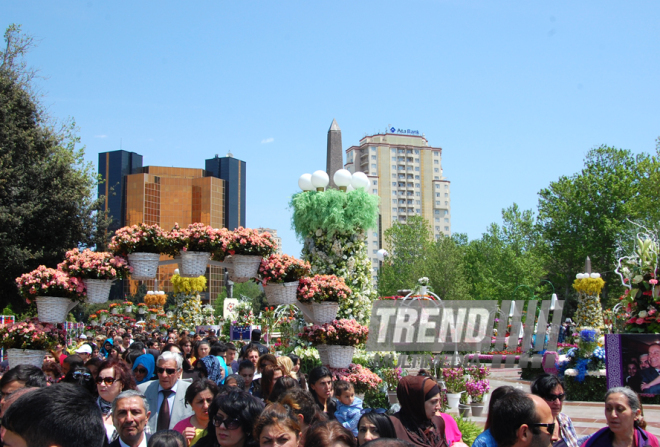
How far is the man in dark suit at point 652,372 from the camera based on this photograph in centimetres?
748

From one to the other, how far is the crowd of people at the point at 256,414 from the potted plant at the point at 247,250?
2.05 meters

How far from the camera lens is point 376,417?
3.41 meters

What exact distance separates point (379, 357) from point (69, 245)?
35.6 feet

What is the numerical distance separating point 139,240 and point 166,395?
3.32 m

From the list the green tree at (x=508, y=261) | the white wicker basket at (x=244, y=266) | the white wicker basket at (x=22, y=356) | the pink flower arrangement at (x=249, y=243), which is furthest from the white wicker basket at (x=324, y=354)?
the green tree at (x=508, y=261)

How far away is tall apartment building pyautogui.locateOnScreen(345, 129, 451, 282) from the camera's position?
98.8 m

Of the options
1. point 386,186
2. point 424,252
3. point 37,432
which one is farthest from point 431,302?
point 386,186

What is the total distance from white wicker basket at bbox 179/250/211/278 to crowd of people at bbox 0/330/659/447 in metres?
1.87

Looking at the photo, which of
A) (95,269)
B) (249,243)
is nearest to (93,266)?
(95,269)

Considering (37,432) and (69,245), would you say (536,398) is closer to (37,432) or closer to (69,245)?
(37,432)

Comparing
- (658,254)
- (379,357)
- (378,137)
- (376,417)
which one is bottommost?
(379,357)

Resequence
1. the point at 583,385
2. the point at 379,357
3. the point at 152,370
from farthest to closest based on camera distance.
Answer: the point at 583,385, the point at 379,357, the point at 152,370

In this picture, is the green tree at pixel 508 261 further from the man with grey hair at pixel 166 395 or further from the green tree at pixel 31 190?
the man with grey hair at pixel 166 395

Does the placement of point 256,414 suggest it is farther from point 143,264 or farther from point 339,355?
point 339,355
